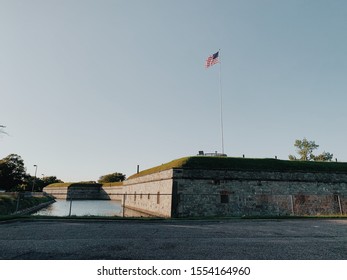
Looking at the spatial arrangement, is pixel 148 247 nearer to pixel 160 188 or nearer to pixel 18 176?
pixel 160 188

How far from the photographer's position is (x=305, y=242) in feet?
24.7

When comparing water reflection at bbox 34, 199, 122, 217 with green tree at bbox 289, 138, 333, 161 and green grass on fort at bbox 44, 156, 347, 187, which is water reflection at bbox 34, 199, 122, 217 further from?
green tree at bbox 289, 138, 333, 161

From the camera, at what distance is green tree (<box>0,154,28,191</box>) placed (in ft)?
177

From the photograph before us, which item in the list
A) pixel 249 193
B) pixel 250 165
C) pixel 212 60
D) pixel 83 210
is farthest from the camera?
pixel 83 210

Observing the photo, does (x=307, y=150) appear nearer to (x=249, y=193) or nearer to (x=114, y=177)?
(x=249, y=193)

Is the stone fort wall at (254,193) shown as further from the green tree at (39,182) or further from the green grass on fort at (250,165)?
the green tree at (39,182)

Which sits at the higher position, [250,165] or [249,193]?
[250,165]

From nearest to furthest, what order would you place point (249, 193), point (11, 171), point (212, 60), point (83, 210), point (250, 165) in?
point (249, 193) < point (250, 165) < point (212, 60) < point (83, 210) < point (11, 171)

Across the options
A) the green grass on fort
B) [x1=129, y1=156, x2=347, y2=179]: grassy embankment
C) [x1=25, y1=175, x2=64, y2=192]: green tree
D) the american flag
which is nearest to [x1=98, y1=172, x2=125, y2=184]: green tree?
[x1=25, y1=175, x2=64, y2=192]: green tree

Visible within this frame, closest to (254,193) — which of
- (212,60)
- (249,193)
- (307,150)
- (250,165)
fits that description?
(249,193)

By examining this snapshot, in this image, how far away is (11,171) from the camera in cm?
5597

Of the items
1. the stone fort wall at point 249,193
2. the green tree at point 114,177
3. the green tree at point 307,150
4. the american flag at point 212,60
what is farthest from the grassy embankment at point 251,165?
the green tree at point 114,177
